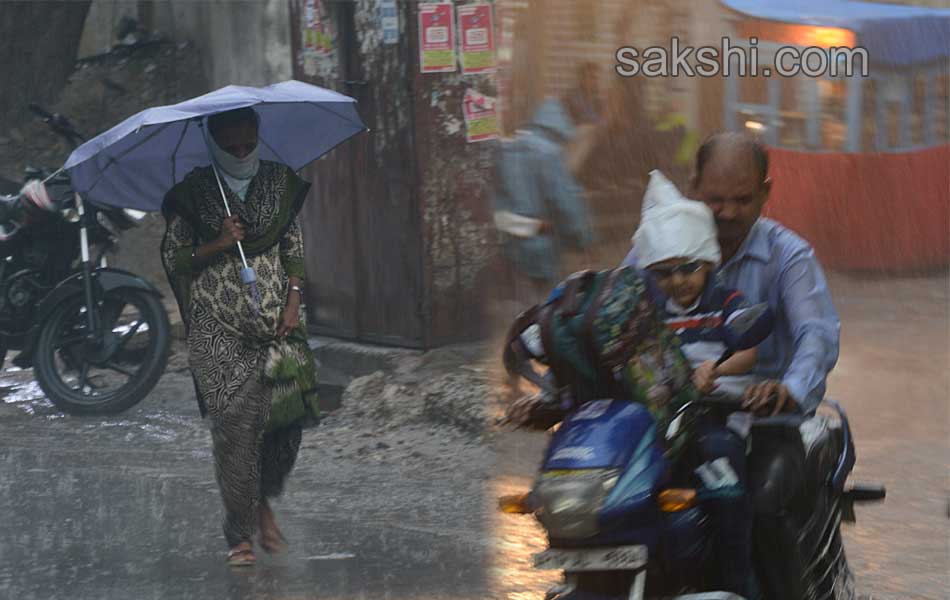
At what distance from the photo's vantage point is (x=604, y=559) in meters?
2.64

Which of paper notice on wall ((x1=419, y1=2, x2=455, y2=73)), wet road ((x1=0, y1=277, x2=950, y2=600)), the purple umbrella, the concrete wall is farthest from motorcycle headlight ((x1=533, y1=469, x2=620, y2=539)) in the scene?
the concrete wall

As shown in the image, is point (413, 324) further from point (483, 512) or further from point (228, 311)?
point (228, 311)

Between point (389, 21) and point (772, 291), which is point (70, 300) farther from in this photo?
point (772, 291)

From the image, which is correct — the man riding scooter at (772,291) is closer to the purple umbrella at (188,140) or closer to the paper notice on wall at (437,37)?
the purple umbrella at (188,140)

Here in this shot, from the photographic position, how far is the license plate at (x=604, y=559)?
2637 millimetres

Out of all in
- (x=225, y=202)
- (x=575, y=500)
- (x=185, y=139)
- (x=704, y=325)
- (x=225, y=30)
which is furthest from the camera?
(x=225, y=30)

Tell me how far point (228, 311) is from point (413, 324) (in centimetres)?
293

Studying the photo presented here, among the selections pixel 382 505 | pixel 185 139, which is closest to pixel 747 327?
pixel 185 139

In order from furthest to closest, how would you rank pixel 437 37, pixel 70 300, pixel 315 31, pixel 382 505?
pixel 315 31 < pixel 70 300 < pixel 437 37 < pixel 382 505

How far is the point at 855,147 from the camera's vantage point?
665 cm

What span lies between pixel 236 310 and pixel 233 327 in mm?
67

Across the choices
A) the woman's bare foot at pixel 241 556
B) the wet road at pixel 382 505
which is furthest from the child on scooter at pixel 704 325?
the woman's bare foot at pixel 241 556

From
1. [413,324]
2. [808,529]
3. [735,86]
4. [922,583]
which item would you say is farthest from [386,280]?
[808,529]

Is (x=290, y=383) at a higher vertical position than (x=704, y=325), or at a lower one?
lower
